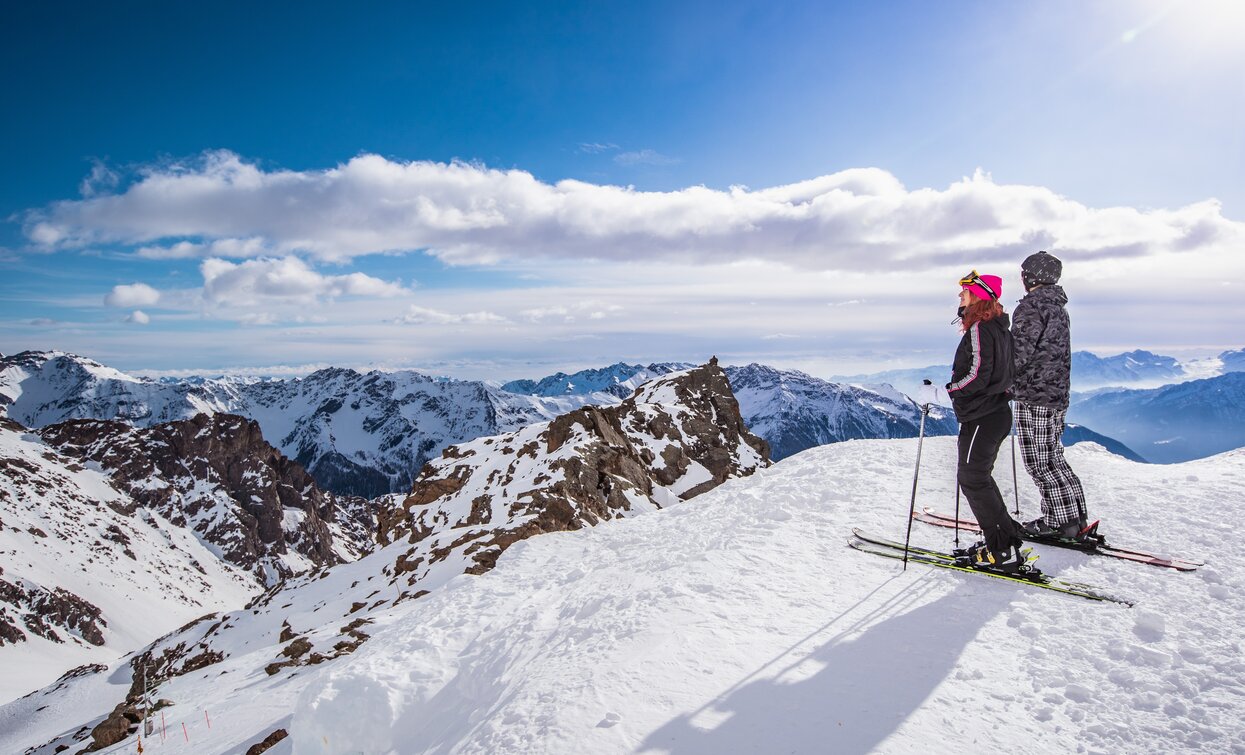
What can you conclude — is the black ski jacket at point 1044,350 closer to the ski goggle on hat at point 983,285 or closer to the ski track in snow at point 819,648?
the ski goggle on hat at point 983,285

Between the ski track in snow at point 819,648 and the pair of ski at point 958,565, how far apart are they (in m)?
0.17

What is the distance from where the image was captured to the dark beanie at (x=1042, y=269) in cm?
998

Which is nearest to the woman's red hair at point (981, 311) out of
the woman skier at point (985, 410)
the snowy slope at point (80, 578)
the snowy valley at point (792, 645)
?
the woman skier at point (985, 410)

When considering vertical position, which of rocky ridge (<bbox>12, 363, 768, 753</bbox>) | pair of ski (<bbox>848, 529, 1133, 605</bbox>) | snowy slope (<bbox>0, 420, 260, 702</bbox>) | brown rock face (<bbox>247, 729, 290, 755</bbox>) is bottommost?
snowy slope (<bbox>0, 420, 260, 702</bbox>)

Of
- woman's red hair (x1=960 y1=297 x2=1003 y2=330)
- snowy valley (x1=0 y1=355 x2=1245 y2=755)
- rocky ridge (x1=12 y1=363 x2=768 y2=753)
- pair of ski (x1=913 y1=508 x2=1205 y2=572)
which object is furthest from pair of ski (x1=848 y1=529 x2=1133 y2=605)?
rocky ridge (x1=12 y1=363 x2=768 y2=753)

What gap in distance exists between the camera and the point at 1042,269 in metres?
10.0

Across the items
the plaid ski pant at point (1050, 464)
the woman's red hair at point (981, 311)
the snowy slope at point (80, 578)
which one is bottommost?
the snowy slope at point (80, 578)

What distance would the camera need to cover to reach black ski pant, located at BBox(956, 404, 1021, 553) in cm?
843

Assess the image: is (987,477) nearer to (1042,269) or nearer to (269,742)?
(1042,269)

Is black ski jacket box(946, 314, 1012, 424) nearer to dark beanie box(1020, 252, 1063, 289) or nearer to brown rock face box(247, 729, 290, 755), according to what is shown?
dark beanie box(1020, 252, 1063, 289)

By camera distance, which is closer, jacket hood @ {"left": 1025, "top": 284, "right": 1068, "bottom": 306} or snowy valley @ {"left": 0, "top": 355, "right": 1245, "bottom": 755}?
snowy valley @ {"left": 0, "top": 355, "right": 1245, "bottom": 755}

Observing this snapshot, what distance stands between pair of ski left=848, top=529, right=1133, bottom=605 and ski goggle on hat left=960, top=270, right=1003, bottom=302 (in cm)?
403

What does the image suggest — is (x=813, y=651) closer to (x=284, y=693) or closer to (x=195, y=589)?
(x=284, y=693)

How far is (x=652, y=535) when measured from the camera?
45.8 feet
